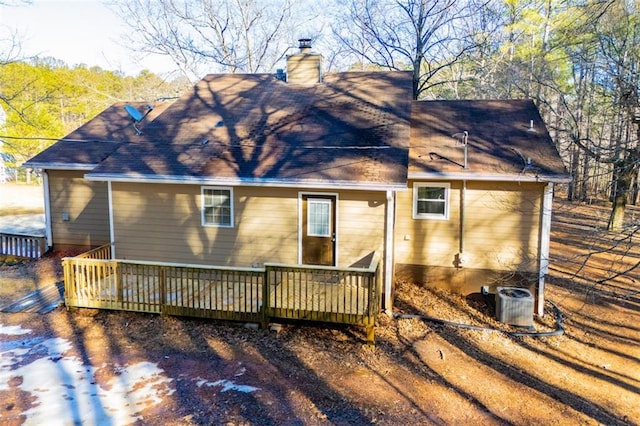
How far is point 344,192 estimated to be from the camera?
8.89 m

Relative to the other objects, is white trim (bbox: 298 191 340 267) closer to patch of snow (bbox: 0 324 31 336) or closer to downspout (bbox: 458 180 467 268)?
downspout (bbox: 458 180 467 268)

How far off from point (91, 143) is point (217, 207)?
19.8 ft

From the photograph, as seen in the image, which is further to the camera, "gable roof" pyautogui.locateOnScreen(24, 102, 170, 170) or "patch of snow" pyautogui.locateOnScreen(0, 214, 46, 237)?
"patch of snow" pyautogui.locateOnScreen(0, 214, 46, 237)

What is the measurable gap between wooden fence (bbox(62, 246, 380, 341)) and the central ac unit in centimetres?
283

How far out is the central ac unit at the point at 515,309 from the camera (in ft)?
29.3

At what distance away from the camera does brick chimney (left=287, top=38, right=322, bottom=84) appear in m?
13.0

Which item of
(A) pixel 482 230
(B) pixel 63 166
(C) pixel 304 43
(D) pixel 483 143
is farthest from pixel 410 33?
(B) pixel 63 166

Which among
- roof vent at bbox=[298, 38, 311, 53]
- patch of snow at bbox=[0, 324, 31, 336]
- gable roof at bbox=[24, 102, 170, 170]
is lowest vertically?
patch of snow at bbox=[0, 324, 31, 336]

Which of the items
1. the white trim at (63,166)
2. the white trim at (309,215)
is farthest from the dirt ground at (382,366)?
the white trim at (63,166)

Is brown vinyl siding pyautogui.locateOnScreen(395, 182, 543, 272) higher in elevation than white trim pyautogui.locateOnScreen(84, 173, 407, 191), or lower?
Answer: lower

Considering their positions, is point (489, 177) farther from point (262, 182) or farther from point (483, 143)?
point (262, 182)

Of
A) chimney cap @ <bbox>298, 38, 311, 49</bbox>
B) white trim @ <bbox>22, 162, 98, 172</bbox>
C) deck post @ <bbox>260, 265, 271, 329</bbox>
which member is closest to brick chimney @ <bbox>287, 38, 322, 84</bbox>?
chimney cap @ <bbox>298, 38, 311, 49</bbox>

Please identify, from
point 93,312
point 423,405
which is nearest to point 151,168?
point 93,312

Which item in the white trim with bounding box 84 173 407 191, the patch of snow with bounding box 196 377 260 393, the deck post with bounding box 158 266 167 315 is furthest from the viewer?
the white trim with bounding box 84 173 407 191
